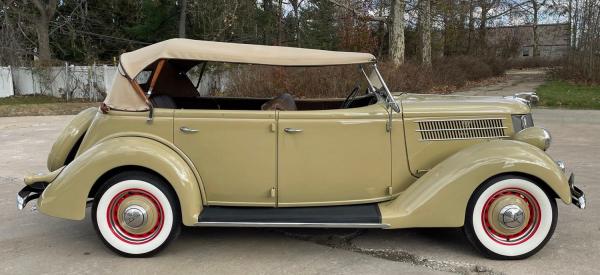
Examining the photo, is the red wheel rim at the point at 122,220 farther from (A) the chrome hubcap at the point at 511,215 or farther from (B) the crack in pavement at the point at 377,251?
(A) the chrome hubcap at the point at 511,215

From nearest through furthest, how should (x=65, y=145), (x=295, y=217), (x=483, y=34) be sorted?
1. (x=295, y=217)
2. (x=65, y=145)
3. (x=483, y=34)

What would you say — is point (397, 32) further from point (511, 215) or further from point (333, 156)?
point (511, 215)

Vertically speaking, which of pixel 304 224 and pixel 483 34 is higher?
pixel 483 34

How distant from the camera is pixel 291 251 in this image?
3859 millimetres

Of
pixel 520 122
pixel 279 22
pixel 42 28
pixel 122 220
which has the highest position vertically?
pixel 279 22

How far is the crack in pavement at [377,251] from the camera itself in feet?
11.4

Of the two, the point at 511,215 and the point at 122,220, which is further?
the point at 122,220

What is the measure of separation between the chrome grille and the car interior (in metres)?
0.56

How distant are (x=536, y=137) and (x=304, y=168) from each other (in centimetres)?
188

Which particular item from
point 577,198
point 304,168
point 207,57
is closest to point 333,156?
point 304,168

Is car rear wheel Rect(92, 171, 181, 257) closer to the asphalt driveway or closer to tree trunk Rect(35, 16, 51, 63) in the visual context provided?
the asphalt driveway

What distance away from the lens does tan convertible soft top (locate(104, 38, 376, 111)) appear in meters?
3.84

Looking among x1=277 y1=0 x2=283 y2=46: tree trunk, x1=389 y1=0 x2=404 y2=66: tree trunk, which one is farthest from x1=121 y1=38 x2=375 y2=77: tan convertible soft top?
x1=277 y1=0 x2=283 y2=46: tree trunk

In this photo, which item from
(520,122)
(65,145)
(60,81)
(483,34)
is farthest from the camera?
(483,34)
